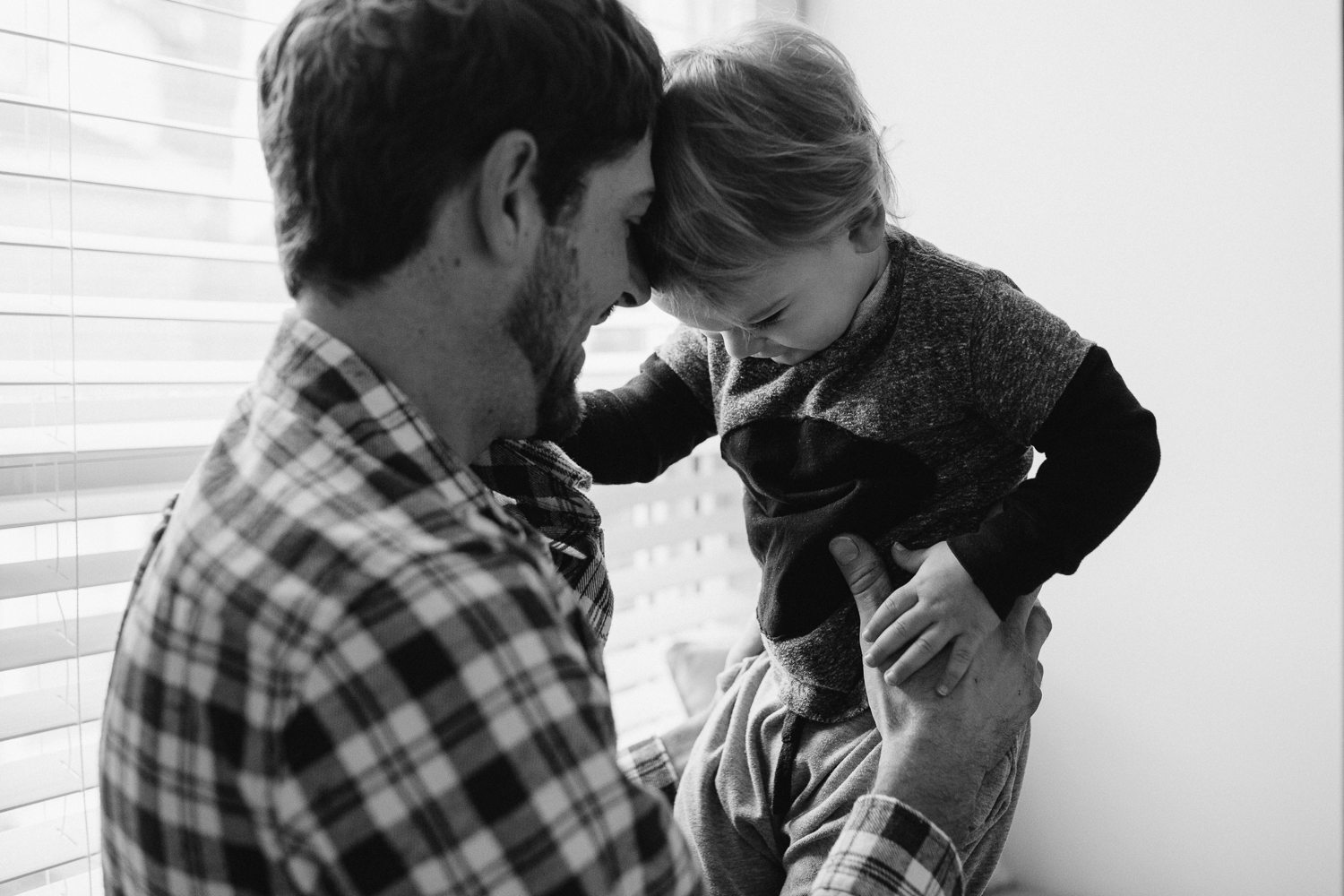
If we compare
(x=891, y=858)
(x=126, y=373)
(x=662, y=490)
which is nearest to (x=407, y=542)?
(x=891, y=858)

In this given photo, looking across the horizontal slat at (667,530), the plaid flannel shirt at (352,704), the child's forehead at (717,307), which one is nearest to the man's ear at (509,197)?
the plaid flannel shirt at (352,704)

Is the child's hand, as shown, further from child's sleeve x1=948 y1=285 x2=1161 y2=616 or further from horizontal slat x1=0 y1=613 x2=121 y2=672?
horizontal slat x1=0 y1=613 x2=121 y2=672

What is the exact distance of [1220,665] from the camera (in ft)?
6.11

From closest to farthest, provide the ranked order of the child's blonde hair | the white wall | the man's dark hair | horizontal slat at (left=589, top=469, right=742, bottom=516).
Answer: the man's dark hair → the child's blonde hair → the white wall → horizontal slat at (left=589, top=469, right=742, bottom=516)

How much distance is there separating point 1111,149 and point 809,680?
1.24 m

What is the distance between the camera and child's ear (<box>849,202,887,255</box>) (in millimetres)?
1037

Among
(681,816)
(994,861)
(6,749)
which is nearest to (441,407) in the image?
(681,816)

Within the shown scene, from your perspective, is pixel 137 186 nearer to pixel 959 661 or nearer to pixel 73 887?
pixel 73 887

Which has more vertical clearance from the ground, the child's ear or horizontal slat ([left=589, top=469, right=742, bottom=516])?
the child's ear

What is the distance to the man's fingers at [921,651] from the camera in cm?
96

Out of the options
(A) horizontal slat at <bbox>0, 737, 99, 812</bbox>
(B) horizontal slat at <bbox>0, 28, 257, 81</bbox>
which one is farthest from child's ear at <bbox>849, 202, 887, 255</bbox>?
(A) horizontal slat at <bbox>0, 737, 99, 812</bbox>

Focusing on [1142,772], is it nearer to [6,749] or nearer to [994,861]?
[994,861]

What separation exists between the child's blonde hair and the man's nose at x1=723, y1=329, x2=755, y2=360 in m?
0.07

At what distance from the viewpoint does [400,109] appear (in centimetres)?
70
